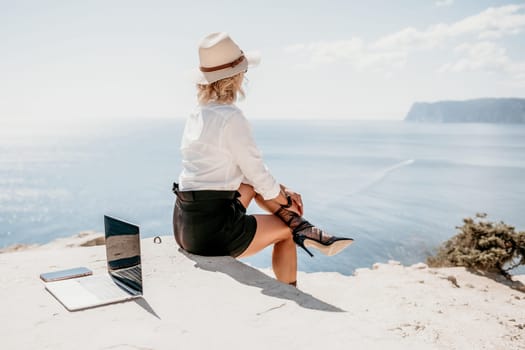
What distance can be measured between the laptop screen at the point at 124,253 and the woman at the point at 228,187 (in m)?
0.51

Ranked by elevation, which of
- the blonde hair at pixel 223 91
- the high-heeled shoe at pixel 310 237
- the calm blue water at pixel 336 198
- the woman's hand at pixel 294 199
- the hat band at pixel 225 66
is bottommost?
the calm blue water at pixel 336 198

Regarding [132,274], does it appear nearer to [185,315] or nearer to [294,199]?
[185,315]

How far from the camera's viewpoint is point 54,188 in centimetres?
3503

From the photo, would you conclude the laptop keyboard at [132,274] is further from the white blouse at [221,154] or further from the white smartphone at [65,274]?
the white blouse at [221,154]

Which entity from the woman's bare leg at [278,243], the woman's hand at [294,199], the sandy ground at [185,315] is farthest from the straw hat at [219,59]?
the sandy ground at [185,315]

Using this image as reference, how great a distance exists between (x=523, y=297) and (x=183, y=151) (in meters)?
6.69

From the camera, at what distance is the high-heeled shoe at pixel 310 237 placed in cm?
343

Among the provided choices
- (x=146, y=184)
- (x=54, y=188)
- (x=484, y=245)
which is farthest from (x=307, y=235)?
(x=54, y=188)

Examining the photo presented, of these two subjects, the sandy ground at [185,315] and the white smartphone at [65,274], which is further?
the white smartphone at [65,274]

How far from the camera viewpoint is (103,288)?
3043 mm

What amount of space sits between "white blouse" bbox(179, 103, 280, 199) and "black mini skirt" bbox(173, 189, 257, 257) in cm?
7

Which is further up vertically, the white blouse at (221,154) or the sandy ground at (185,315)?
the white blouse at (221,154)

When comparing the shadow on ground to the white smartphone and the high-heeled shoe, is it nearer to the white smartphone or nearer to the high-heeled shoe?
the high-heeled shoe

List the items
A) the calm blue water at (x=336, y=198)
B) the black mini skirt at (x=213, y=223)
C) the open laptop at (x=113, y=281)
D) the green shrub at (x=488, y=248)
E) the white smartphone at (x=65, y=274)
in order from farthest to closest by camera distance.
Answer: the calm blue water at (x=336, y=198) → the green shrub at (x=488, y=248) → the black mini skirt at (x=213, y=223) → the white smartphone at (x=65, y=274) → the open laptop at (x=113, y=281)
